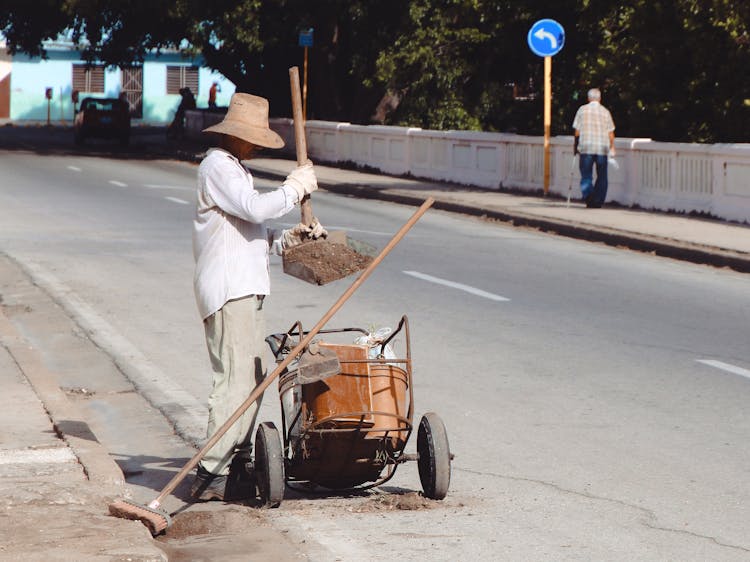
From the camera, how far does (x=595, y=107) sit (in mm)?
22844

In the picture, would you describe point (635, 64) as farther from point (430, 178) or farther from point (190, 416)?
point (190, 416)

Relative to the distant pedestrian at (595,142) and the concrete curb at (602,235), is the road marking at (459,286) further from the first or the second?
the distant pedestrian at (595,142)

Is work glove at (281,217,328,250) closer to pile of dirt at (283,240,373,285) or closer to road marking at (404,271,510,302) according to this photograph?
pile of dirt at (283,240,373,285)

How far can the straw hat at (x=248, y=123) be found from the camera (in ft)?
20.9

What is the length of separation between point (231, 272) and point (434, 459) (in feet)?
3.98

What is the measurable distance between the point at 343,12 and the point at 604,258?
2148cm

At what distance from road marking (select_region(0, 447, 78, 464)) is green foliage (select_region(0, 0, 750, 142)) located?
17855 mm

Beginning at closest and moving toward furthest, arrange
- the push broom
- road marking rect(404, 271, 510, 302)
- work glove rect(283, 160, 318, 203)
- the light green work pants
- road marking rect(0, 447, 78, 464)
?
the push broom → work glove rect(283, 160, 318, 203) → the light green work pants → road marking rect(0, 447, 78, 464) → road marking rect(404, 271, 510, 302)

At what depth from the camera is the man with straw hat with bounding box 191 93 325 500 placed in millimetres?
6344

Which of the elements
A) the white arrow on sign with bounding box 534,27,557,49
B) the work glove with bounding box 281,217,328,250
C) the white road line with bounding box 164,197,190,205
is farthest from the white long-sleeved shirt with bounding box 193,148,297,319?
the white arrow on sign with bounding box 534,27,557,49

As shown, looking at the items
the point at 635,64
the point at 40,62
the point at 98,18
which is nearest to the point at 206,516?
the point at 635,64

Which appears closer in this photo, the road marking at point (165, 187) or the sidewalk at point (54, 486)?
the sidewalk at point (54, 486)

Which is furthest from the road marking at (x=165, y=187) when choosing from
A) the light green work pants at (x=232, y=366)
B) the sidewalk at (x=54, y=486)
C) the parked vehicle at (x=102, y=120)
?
the light green work pants at (x=232, y=366)

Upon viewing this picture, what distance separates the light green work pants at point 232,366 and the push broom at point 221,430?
0.10 m
